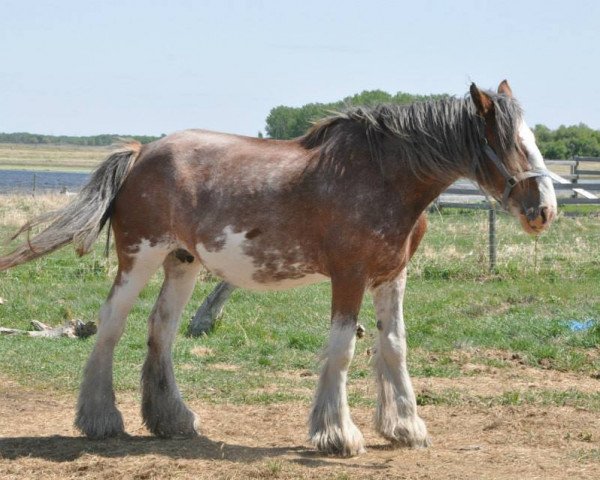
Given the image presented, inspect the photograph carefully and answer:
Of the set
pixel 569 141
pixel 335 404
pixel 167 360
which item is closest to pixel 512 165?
pixel 335 404

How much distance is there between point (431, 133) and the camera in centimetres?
605

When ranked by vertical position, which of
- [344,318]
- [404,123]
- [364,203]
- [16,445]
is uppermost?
[404,123]

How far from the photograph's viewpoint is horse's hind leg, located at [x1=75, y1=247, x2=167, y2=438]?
6.66 metres

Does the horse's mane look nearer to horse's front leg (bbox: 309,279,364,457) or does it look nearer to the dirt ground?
horse's front leg (bbox: 309,279,364,457)

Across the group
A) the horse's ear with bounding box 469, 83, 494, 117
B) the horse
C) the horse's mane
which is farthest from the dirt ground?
the horse's ear with bounding box 469, 83, 494, 117

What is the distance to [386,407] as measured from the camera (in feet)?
20.6

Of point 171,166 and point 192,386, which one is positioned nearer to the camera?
point 171,166

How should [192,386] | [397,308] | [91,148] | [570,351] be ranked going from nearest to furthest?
[397,308] < [192,386] < [570,351] < [91,148]

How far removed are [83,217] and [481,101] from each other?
9.54 feet

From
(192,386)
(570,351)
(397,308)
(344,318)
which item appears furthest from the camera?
(570,351)

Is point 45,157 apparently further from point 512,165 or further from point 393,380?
point 512,165

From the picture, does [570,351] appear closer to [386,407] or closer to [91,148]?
[386,407]

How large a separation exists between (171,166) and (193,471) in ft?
7.23

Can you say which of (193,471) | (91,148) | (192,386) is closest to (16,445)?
(193,471)
